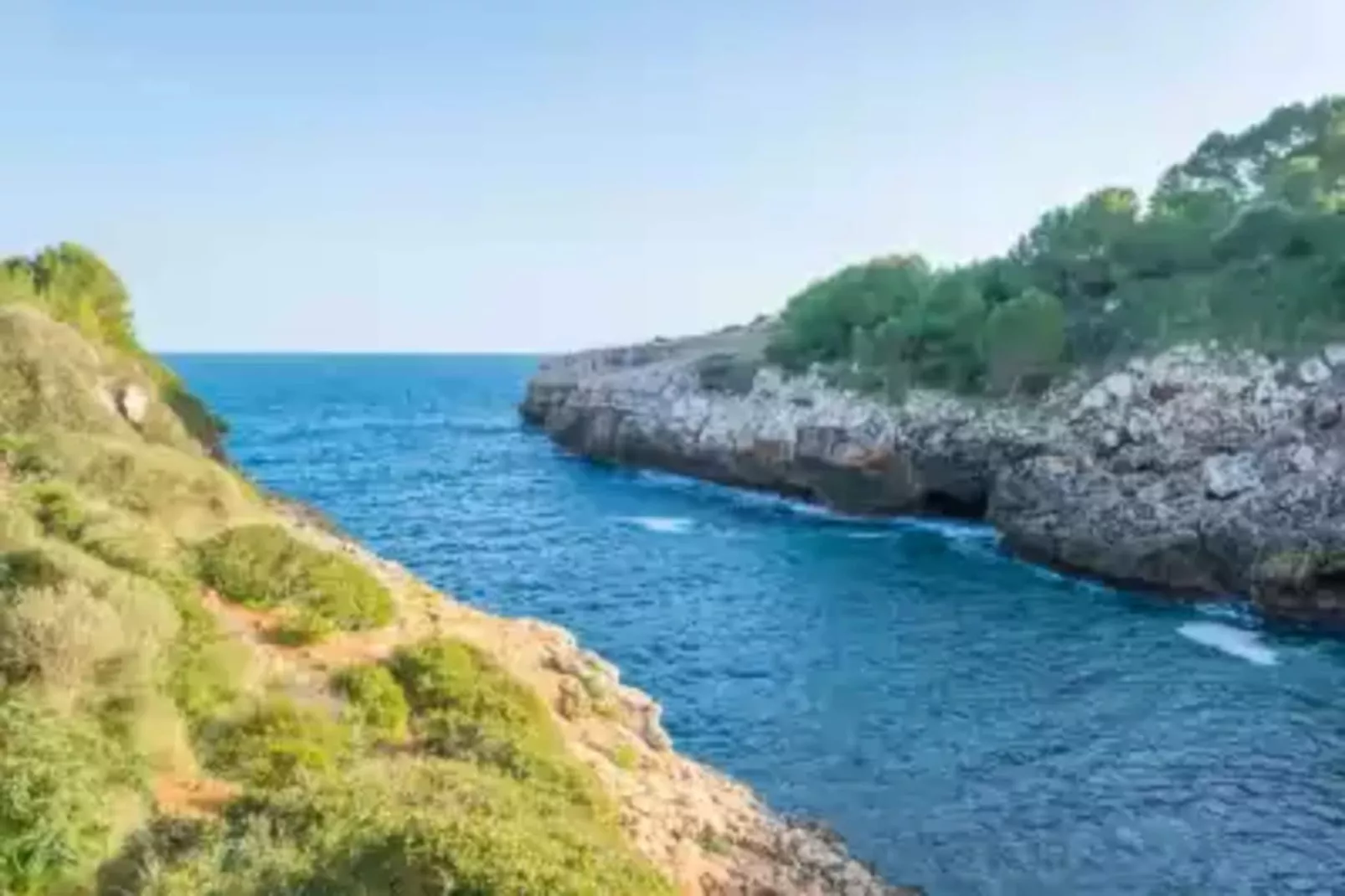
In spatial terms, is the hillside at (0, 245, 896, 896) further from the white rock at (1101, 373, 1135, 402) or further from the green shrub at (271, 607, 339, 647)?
the white rock at (1101, 373, 1135, 402)

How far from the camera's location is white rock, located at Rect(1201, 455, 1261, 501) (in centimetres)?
4184

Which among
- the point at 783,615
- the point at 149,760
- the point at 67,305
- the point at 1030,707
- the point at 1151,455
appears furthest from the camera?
the point at 1151,455

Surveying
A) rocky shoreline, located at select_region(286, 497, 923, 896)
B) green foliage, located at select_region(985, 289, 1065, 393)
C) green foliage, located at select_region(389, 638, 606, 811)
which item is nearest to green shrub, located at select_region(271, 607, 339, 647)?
rocky shoreline, located at select_region(286, 497, 923, 896)

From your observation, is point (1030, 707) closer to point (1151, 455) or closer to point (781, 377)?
point (1151, 455)

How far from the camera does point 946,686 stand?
28672mm

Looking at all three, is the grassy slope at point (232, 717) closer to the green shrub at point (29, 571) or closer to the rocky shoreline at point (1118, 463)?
the green shrub at point (29, 571)

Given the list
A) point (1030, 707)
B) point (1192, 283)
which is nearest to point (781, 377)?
point (1192, 283)

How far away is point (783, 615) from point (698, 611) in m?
2.77

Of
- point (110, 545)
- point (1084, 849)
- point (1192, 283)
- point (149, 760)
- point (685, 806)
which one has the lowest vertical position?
point (1084, 849)

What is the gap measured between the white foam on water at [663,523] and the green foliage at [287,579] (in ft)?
108

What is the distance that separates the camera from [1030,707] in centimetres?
2697

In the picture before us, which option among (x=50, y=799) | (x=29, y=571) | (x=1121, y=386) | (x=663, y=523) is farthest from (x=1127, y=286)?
(x=50, y=799)

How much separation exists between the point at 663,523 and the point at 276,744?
135ft

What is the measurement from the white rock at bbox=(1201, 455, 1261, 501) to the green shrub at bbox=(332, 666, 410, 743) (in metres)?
36.2
